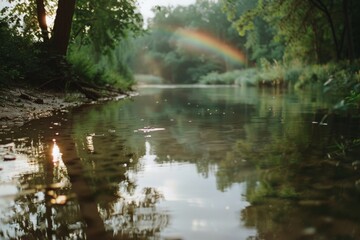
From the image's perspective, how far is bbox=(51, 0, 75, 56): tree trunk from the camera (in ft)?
36.9

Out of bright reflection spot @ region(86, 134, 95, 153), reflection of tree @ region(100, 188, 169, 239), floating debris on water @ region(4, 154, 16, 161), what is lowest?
reflection of tree @ region(100, 188, 169, 239)

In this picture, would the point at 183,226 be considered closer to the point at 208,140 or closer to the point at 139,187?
the point at 139,187

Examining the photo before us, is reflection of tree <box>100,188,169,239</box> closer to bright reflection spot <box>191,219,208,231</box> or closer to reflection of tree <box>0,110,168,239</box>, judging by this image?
reflection of tree <box>0,110,168,239</box>

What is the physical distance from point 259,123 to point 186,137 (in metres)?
1.52

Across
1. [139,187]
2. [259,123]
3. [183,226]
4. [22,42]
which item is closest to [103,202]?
[139,187]

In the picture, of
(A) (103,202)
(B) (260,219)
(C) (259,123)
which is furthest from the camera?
(C) (259,123)

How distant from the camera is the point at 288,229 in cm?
168

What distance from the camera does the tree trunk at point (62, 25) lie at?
1123 cm

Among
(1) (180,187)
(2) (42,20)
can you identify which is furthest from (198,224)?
(2) (42,20)

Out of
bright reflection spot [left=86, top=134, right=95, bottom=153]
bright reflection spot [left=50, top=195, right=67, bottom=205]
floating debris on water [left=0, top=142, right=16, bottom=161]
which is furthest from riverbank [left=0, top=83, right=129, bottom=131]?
bright reflection spot [left=50, top=195, right=67, bottom=205]

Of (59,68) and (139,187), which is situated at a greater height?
(59,68)

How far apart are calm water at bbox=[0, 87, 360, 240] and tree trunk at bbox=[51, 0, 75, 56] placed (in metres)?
7.67

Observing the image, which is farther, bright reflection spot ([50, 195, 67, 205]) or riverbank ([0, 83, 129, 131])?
riverbank ([0, 83, 129, 131])

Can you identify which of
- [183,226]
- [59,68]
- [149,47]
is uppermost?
[149,47]
